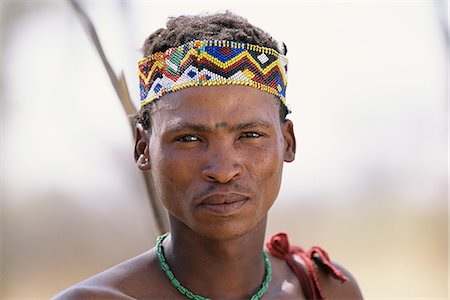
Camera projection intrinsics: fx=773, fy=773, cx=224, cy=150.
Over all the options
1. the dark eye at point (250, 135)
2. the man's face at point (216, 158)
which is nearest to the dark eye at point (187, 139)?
the man's face at point (216, 158)

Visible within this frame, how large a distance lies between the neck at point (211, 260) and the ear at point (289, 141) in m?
0.32

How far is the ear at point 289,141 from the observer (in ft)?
11.7

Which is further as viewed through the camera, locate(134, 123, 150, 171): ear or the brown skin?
locate(134, 123, 150, 171): ear

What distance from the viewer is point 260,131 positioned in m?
3.26

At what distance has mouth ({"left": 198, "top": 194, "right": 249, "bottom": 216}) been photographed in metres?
3.08

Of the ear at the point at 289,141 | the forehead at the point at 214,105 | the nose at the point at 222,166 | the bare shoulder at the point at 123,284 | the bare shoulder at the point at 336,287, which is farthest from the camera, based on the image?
the bare shoulder at the point at 336,287

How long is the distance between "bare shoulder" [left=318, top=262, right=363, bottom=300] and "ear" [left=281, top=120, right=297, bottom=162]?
2.35ft

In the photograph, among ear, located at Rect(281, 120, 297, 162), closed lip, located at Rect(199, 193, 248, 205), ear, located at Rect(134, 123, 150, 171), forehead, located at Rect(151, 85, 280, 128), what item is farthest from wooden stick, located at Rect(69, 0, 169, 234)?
closed lip, located at Rect(199, 193, 248, 205)

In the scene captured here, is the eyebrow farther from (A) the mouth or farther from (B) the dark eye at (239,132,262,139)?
(A) the mouth

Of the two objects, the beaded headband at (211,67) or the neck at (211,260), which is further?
the neck at (211,260)

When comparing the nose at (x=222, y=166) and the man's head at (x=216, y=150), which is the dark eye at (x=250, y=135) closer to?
the man's head at (x=216, y=150)

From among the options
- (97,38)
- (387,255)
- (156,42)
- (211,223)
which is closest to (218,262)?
(211,223)

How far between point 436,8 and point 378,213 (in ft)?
25.7

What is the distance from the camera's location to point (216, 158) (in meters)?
3.09
